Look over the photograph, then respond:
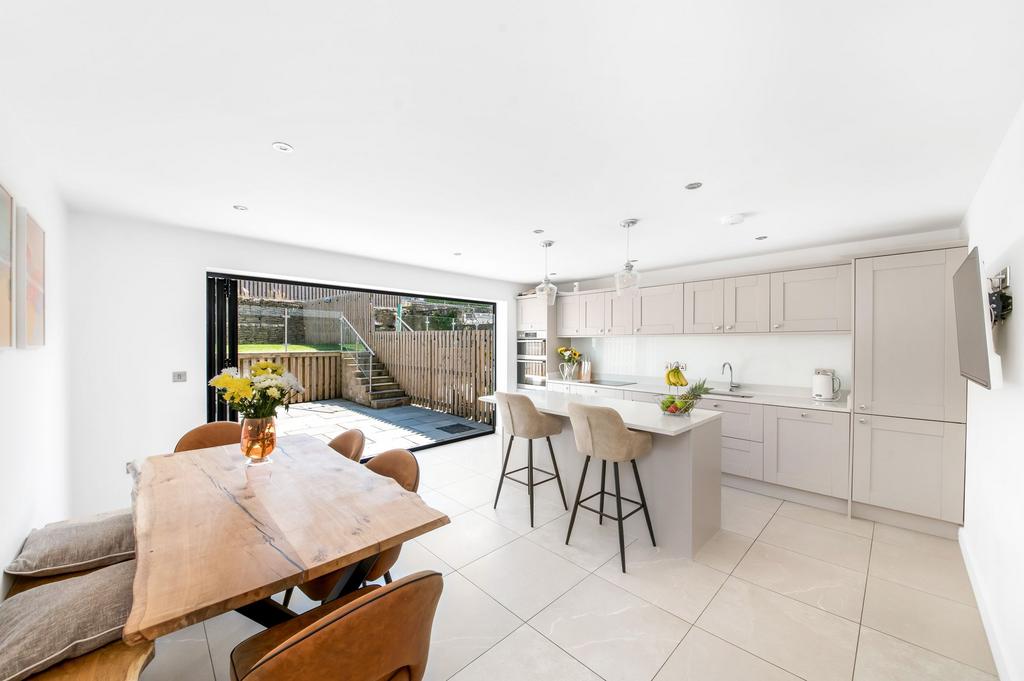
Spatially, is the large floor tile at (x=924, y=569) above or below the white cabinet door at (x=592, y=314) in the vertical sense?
below

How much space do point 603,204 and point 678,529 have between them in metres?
2.25

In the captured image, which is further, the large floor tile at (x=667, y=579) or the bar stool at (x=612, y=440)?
the bar stool at (x=612, y=440)

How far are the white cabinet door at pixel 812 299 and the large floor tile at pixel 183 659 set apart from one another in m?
4.77

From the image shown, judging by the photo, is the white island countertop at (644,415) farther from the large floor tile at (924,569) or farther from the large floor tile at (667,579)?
the large floor tile at (924,569)

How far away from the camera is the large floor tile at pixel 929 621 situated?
1.85 metres

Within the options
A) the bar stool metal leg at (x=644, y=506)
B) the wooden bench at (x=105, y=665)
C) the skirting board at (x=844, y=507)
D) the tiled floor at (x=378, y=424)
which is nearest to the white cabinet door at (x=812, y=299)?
the skirting board at (x=844, y=507)

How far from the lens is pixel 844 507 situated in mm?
3363

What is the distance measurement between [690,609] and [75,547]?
2877mm

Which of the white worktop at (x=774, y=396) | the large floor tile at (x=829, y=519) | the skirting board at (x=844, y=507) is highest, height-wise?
the white worktop at (x=774, y=396)

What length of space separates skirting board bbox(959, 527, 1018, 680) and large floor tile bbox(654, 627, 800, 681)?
2.81 ft

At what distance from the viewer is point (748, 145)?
1917mm

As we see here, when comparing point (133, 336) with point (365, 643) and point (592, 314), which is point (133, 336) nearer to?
point (365, 643)

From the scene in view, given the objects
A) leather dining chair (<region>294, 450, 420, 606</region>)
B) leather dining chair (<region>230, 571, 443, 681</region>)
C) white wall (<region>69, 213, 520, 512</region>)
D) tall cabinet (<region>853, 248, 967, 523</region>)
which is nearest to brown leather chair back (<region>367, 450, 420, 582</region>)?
leather dining chair (<region>294, 450, 420, 606</region>)

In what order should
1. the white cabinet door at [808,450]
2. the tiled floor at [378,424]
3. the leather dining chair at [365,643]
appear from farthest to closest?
the tiled floor at [378,424], the white cabinet door at [808,450], the leather dining chair at [365,643]
